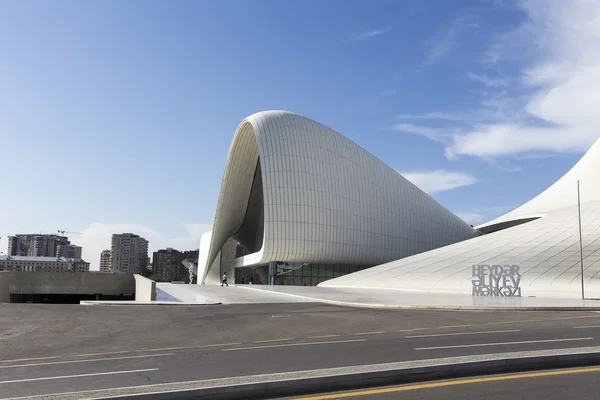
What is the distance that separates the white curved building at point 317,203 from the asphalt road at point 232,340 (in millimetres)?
30479

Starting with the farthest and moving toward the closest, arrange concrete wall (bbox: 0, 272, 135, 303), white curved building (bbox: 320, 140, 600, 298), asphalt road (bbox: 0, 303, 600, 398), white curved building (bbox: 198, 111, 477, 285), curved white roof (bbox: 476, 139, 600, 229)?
white curved building (bbox: 198, 111, 477, 285) → curved white roof (bbox: 476, 139, 600, 229) → concrete wall (bbox: 0, 272, 135, 303) → white curved building (bbox: 320, 140, 600, 298) → asphalt road (bbox: 0, 303, 600, 398)

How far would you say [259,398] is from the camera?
20.1ft

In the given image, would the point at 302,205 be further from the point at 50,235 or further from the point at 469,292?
Result: the point at 50,235

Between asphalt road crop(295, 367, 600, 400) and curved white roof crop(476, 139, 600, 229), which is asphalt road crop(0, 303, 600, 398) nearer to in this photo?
asphalt road crop(295, 367, 600, 400)

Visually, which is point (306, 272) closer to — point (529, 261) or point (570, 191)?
point (529, 261)

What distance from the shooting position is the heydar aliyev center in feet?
117

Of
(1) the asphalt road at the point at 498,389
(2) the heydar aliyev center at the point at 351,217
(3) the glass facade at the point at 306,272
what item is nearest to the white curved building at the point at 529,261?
(2) the heydar aliyev center at the point at 351,217

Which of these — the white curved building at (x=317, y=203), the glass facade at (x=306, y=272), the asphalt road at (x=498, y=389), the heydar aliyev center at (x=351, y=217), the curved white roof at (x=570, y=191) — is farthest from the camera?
the glass facade at (x=306, y=272)

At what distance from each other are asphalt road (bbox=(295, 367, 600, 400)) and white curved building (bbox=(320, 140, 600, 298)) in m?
20.4

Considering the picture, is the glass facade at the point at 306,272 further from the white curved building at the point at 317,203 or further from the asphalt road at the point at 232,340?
the asphalt road at the point at 232,340

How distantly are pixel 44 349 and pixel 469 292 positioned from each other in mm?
23198

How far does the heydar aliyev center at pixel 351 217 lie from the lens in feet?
117

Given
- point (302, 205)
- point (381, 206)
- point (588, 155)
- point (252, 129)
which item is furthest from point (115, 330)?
point (588, 155)

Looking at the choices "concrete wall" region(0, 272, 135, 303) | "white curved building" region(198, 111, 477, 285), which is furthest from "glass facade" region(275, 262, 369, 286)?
"concrete wall" region(0, 272, 135, 303)
